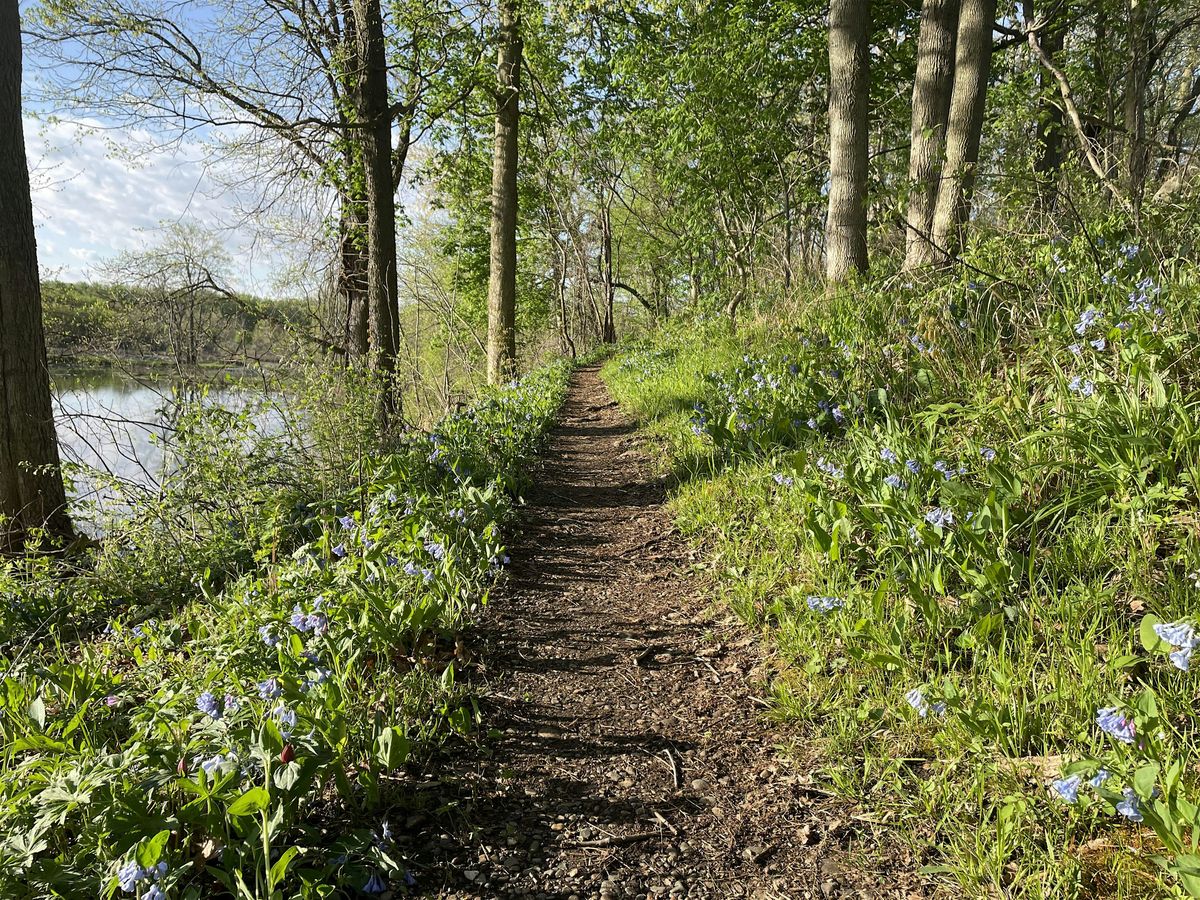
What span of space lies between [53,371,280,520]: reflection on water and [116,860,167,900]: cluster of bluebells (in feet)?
11.3

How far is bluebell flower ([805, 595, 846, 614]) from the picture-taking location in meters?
2.19

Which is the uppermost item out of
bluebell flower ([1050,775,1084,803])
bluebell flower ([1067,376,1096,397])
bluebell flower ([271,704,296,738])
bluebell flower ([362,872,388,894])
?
bluebell flower ([1067,376,1096,397])

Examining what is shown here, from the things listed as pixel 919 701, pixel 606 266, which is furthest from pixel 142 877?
pixel 606 266

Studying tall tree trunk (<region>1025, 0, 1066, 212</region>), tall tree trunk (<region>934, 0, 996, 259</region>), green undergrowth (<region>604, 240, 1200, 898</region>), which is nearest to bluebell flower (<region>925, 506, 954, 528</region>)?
green undergrowth (<region>604, 240, 1200, 898</region>)

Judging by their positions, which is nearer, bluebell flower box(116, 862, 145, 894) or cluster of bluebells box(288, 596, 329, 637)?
bluebell flower box(116, 862, 145, 894)

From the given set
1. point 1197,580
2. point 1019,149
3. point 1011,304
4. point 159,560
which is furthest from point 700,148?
point 1197,580

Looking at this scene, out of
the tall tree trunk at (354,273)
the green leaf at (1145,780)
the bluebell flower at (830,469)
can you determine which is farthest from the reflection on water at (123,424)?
the green leaf at (1145,780)

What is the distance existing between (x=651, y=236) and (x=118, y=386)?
65.5 ft

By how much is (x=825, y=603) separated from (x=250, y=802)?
1742 millimetres

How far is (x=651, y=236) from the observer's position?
2303 cm

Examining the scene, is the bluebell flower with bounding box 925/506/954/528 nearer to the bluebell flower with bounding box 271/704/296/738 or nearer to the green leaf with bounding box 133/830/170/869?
the bluebell flower with bounding box 271/704/296/738

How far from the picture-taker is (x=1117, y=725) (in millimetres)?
1289

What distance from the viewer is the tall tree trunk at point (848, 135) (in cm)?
657

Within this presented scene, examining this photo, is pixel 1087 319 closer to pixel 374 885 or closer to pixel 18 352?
pixel 374 885
